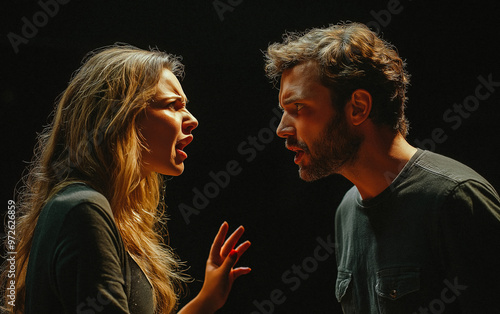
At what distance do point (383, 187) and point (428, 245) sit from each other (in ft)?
0.86

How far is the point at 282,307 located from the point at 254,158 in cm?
94

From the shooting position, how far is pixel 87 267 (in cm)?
119

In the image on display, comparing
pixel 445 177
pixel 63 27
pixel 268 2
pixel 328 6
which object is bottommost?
pixel 445 177

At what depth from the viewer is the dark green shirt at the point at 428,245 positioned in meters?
1.35

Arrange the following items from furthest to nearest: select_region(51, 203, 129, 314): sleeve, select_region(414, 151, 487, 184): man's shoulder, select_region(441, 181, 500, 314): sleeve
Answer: select_region(414, 151, 487, 184): man's shoulder, select_region(441, 181, 500, 314): sleeve, select_region(51, 203, 129, 314): sleeve

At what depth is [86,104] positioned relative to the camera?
152cm

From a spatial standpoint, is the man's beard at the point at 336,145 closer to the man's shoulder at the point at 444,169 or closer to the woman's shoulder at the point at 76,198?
the man's shoulder at the point at 444,169

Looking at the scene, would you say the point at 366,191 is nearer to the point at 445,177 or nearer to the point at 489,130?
the point at 445,177

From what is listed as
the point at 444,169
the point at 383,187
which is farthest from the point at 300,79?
the point at 444,169

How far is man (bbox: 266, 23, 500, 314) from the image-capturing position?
4.50 feet

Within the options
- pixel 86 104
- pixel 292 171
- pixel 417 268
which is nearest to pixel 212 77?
pixel 292 171

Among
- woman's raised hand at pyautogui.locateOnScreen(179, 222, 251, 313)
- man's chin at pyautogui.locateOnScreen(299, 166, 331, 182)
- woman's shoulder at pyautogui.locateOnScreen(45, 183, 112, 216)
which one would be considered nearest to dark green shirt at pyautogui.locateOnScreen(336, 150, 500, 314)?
man's chin at pyautogui.locateOnScreen(299, 166, 331, 182)

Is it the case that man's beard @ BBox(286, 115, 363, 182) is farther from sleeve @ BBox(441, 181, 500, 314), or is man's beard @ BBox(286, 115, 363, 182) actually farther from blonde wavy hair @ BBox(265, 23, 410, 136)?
sleeve @ BBox(441, 181, 500, 314)

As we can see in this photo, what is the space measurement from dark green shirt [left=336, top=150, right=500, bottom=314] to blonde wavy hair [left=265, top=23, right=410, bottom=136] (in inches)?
9.3
